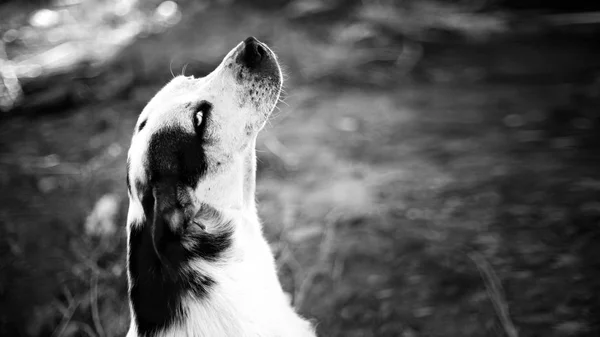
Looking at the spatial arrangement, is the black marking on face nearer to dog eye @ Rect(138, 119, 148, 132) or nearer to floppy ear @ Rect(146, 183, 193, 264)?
floppy ear @ Rect(146, 183, 193, 264)

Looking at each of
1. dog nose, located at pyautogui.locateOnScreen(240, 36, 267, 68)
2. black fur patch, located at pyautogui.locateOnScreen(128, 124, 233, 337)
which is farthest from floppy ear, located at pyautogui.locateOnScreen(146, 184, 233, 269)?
dog nose, located at pyautogui.locateOnScreen(240, 36, 267, 68)

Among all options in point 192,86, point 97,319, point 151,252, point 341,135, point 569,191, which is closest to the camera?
point 151,252

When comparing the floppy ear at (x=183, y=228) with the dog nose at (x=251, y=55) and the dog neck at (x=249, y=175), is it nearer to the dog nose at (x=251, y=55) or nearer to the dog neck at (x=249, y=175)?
the dog neck at (x=249, y=175)

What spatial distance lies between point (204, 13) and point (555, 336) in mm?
5755

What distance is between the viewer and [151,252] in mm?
2281

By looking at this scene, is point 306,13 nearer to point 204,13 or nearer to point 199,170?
point 204,13

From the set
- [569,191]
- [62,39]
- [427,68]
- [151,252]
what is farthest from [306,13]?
[151,252]

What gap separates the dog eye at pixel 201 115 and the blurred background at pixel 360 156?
1.51 meters

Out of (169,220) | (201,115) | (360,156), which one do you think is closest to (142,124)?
(201,115)

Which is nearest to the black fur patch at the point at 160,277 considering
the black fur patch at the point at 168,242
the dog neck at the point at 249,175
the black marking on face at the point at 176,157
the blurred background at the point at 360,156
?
the black fur patch at the point at 168,242

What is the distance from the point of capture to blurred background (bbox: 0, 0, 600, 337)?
3.46 metres

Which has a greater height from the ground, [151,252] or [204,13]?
[151,252]

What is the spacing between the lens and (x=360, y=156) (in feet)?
16.8

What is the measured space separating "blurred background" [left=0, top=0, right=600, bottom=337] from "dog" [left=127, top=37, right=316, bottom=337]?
42.9 inches
